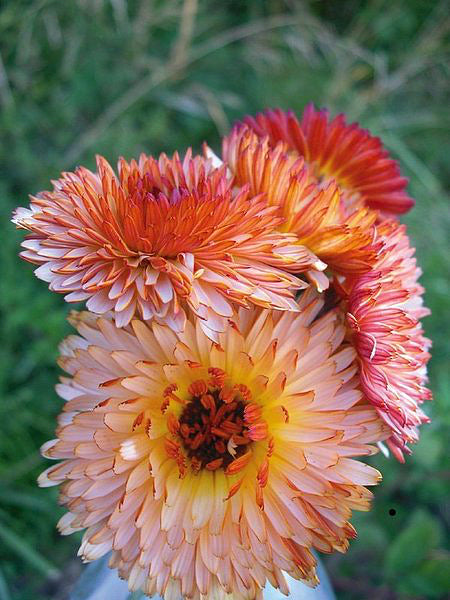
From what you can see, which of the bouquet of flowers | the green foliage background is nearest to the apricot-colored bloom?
the bouquet of flowers

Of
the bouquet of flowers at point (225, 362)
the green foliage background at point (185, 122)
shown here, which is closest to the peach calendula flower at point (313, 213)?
the bouquet of flowers at point (225, 362)

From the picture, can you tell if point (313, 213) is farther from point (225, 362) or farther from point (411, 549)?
point (411, 549)

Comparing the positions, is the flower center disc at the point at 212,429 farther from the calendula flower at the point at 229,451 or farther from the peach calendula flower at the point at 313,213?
the peach calendula flower at the point at 313,213

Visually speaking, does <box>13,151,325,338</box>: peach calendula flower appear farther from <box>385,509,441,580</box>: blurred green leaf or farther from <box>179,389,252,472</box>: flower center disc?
<box>385,509,441,580</box>: blurred green leaf

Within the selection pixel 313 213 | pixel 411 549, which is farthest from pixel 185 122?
pixel 313 213

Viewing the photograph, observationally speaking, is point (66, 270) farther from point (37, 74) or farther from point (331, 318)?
point (37, 74)

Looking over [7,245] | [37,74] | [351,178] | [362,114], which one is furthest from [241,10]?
[351,178]
